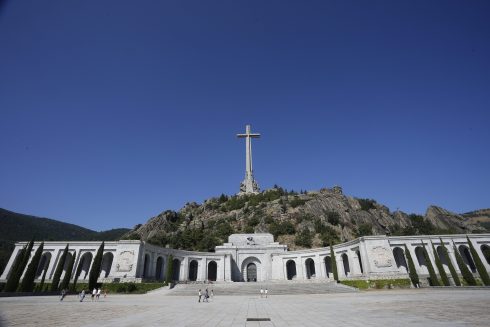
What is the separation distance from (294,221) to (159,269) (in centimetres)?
4360

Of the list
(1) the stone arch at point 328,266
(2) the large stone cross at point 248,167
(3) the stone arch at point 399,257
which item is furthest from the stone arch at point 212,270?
(2) the large stone cross at point 248,167

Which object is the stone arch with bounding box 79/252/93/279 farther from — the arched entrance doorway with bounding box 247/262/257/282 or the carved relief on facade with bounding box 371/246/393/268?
the carved relief on facade with bounding box 371/246/393/268

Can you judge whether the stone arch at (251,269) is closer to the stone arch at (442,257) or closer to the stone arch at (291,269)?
the stone arch at (291,269)

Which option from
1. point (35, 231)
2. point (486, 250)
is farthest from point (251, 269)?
point (35, 231)

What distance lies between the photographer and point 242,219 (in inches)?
3300

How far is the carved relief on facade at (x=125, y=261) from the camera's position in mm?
40438

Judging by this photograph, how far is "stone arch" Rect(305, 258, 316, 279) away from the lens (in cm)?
5262

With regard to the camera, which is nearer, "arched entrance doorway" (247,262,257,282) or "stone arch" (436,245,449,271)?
"stone arch" (436,245,449,271)

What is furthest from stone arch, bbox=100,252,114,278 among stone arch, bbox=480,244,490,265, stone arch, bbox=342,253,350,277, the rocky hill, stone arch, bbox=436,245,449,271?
stone arch, bbox=480,244,490,265

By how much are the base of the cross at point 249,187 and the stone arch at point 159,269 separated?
4918cm

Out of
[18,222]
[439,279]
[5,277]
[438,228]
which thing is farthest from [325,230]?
[18,222]

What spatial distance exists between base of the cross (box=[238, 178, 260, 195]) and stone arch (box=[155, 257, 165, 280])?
4918cm

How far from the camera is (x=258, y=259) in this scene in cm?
5566

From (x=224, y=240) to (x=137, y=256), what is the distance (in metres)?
31.5
